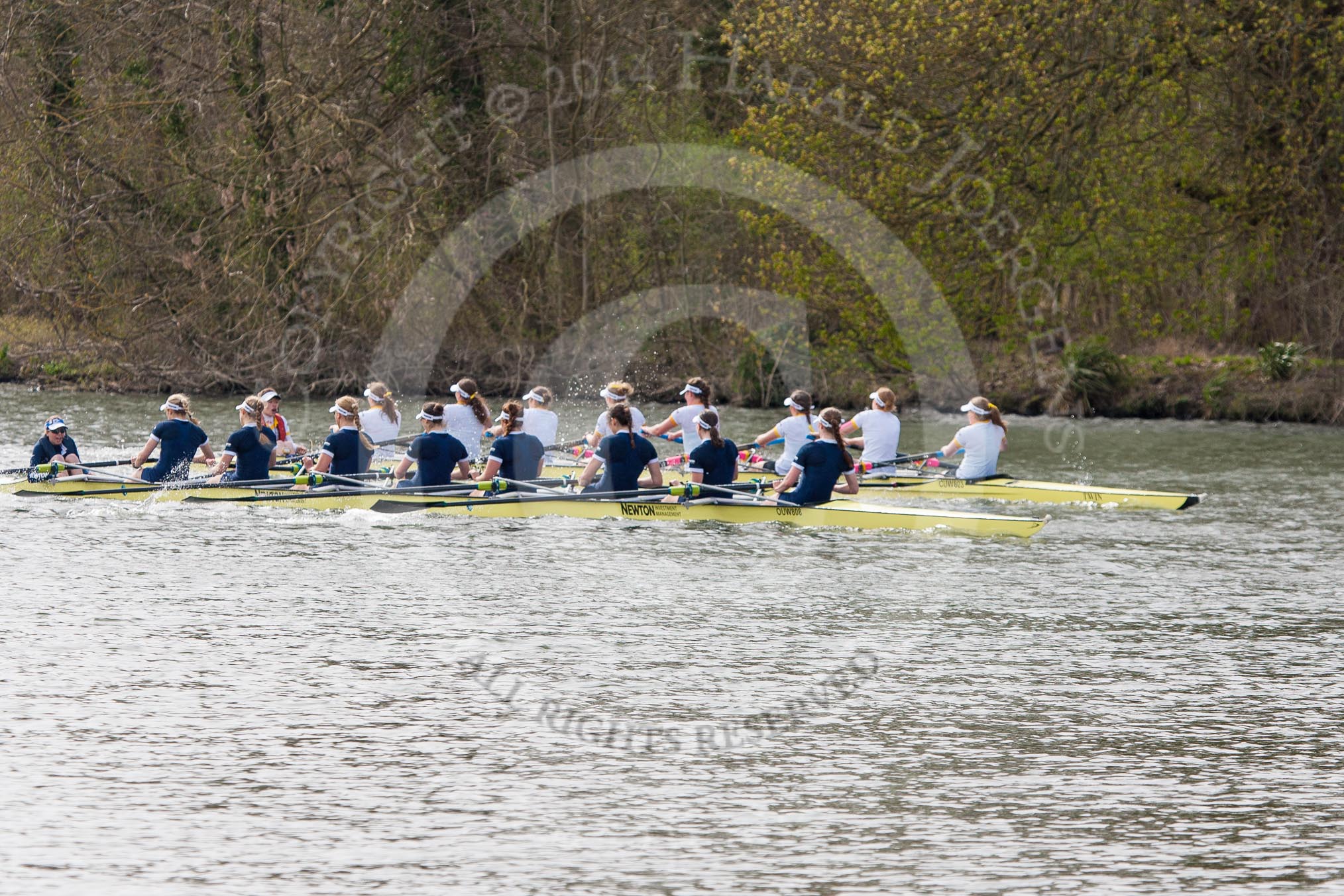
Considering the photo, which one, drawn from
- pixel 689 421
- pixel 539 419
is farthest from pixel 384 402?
pixel 689 421

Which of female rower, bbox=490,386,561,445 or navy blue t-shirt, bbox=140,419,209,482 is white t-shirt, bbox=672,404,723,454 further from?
navy blue t-shirt, bbox=140,419,209,482

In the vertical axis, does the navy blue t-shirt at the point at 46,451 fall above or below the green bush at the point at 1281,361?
below

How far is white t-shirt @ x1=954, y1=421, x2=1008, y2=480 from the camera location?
19594 mm

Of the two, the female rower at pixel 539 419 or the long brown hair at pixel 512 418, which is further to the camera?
the female rower at pixel 539 419

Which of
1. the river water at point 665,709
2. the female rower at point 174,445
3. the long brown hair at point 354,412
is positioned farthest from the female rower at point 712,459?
the female rower at point 174,445

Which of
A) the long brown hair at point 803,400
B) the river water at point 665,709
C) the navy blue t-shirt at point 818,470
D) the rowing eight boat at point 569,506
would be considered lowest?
the river water at point 665,709

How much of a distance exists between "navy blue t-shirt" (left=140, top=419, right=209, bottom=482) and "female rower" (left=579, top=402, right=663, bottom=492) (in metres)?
4.44

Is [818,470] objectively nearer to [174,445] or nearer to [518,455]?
[518,455]

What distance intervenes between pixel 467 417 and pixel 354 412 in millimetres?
1737

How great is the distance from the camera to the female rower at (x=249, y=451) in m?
19.1

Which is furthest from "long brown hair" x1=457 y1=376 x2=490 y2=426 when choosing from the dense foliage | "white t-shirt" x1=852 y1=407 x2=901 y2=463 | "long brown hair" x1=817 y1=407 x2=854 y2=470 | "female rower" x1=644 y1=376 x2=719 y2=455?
the dense foliage

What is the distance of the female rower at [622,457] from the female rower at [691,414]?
82 centimetres

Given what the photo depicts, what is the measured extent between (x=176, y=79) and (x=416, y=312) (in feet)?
21.6

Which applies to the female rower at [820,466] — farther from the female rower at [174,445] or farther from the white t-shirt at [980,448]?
the female rower at [174,445]
